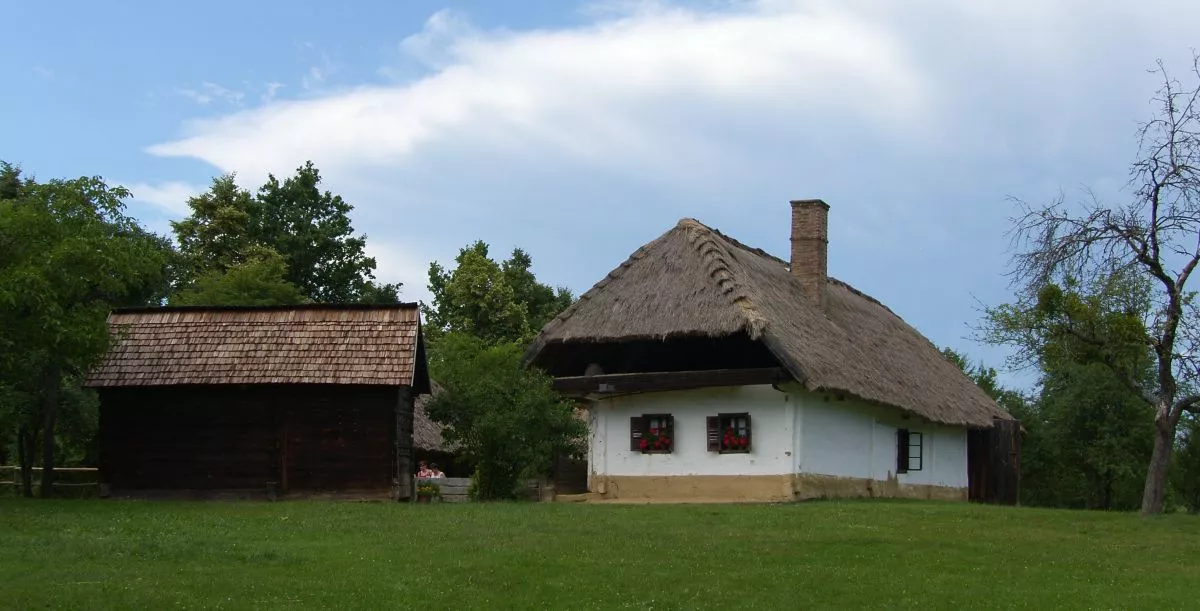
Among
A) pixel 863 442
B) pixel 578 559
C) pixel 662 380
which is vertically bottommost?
pixel 578 559

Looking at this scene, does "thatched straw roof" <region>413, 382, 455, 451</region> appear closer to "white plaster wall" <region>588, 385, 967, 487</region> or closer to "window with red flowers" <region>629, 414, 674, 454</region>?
"white plaster wall" <region>588, 385, 967, 487</region>

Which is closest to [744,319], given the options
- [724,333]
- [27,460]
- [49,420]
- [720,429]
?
[724,333]

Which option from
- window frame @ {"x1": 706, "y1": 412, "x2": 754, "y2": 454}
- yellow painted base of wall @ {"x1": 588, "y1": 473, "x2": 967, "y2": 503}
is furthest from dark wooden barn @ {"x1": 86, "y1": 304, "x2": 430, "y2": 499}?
window frame @ {"x1": 706, "y1": 412, "x2": 754, "y2": 454}

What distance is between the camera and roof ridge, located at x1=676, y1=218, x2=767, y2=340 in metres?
27.2

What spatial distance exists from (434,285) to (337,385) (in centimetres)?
2992

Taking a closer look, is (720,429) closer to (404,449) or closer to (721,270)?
(721,270)

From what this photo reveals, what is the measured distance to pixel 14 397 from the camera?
2833 cm

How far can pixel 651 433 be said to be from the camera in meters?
29.3

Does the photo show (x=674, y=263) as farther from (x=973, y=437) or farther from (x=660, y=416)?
(x=973, y=437)

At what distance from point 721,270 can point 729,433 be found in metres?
3.47

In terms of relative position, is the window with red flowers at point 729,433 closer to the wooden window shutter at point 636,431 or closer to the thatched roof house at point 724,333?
the thatched roof house at point 724,333

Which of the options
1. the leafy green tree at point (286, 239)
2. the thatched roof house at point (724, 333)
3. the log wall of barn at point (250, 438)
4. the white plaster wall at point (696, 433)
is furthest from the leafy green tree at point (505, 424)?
the leafy green tree at point (286, 239)

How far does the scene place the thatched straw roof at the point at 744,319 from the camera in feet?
91.0

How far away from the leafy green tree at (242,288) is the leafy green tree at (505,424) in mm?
13899
